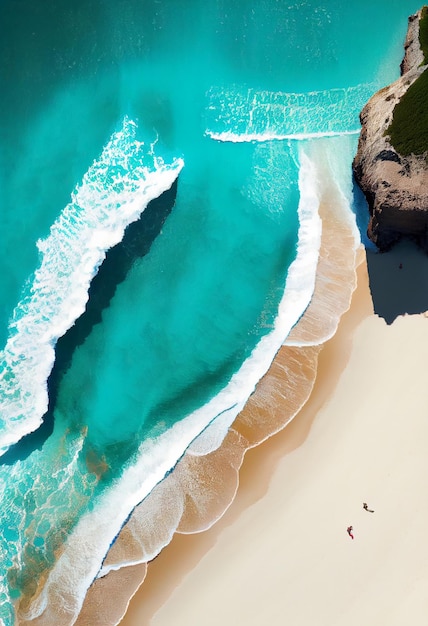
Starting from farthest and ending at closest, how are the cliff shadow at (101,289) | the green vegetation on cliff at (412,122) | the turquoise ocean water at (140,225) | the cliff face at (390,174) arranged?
the cliff shadow at (101,289)
the turquoise ocean water at (140,225)
the green vegetation on cliff at (412,122)
the cliff face at (390,174)

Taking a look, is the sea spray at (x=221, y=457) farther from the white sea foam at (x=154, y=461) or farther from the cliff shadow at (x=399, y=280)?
the cliff shadow at (x=399, y=280)

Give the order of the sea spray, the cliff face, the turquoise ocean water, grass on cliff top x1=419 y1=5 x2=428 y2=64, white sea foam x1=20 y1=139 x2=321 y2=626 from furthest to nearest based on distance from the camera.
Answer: the turquoise ocean water, grass on cliff top x1=419 y1=5 x2=428 y2=64, white sea foam x1=20 y1=139 x2=321 y2=626, the sea spray, the cliff face

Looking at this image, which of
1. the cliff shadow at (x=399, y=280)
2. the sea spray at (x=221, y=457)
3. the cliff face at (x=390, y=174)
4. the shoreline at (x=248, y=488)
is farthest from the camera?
the cliff shadow at (x=399, y=280)

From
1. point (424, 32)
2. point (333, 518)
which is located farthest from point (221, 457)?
point (424, 32)

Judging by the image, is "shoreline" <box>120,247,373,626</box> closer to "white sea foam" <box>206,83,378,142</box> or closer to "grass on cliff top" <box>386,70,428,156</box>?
"grass on cliff top" <box>386,70,428,156</box>

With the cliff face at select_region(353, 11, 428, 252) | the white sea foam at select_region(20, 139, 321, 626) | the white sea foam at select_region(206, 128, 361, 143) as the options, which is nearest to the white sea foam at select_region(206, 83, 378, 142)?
the white sea foam at select_region(206, 128, 361, 143)

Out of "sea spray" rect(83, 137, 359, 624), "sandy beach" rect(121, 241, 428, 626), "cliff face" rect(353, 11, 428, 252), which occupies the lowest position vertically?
"sandy beach" rect(121, 241, 428, 626)

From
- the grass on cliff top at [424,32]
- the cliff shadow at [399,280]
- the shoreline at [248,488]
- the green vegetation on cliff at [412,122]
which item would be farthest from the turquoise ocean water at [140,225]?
the green vegetation on cliff at [412,122]

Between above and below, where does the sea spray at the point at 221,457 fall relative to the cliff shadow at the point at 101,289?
below
